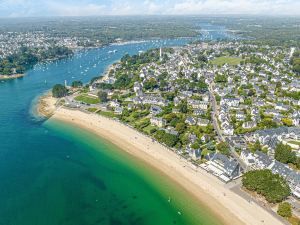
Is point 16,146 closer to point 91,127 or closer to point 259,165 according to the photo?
point 91,127

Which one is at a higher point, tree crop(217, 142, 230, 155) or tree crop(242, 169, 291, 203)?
tree crop(242, 169, 291, 203)

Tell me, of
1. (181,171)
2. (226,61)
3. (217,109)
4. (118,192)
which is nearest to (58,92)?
(217,109)

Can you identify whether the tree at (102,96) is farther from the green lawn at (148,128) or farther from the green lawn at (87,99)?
the green lawn at (148,128)

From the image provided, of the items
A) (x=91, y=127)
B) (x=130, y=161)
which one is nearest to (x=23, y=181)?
(x=130, y=161)

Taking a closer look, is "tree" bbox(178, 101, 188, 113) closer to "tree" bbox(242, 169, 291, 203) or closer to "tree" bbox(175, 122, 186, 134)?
"tree" bbox(175, 122, 186, 134)

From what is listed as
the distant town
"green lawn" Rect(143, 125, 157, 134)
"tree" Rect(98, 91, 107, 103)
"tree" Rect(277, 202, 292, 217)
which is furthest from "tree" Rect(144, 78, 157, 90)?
"tree" Rect(277, 202, 292, 217)
